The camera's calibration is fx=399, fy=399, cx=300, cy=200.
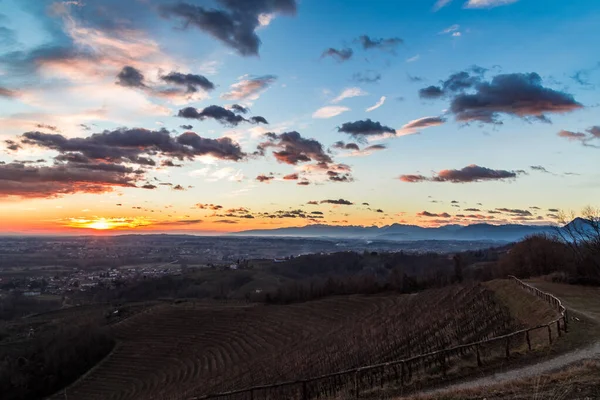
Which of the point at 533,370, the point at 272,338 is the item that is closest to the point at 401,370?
the point at 533,370

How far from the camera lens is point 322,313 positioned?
8369 cm

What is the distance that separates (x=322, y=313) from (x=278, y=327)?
1134cm

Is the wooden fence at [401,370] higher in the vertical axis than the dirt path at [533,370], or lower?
lower

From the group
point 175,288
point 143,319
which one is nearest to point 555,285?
point 143,319

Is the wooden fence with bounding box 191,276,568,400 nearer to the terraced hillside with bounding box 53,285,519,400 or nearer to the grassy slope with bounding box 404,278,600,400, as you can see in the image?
the grassy slope with bounding box 404,278,600,400

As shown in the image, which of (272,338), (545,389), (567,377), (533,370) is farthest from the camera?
(272,338)

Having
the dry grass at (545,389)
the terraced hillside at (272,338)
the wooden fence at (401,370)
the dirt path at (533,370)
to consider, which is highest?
the dry grass at (545,389)

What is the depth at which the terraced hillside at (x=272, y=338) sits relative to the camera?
123 ft

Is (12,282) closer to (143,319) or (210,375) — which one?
(143,319)

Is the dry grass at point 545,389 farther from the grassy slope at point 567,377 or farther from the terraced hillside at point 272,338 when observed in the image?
the terraced hillside at point 272,338

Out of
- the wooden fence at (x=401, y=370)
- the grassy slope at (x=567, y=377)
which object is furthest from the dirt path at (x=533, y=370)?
the wooden fence at (x=401, y=370)

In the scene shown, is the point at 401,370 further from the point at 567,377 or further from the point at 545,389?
the point at 545,389

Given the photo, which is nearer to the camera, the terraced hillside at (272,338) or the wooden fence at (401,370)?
the wooden fence at (401,370)

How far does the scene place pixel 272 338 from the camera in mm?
69750
